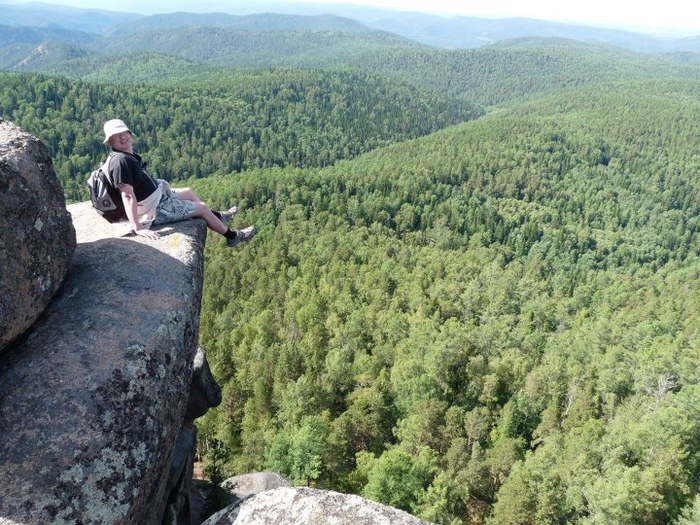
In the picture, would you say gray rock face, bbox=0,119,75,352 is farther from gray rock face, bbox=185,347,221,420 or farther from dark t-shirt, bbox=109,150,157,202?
gray rock face, bbox=185,347,221,420

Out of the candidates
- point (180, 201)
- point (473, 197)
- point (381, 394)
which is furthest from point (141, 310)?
point (473, 197)

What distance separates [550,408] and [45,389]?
43373 millimetres

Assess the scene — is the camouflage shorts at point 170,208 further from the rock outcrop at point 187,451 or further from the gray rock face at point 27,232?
the rock outcrop at point 187,451

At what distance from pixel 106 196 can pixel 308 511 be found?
903 cm

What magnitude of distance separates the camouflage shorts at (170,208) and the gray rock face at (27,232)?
10.4ft

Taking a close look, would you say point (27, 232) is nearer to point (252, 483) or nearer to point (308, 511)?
point (308, 511)

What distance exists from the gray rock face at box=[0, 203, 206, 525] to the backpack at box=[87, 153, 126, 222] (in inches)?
72.5

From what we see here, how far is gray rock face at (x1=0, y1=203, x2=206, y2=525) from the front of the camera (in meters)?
6.85

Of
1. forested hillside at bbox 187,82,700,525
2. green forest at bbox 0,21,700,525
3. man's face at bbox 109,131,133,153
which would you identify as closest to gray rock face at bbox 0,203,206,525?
man's face at bbox 109,131,133,153

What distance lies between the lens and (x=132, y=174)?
1180cm

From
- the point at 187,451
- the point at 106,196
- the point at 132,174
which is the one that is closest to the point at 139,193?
the point at 132,174

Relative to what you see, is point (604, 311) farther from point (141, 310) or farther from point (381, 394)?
point (141, 310)

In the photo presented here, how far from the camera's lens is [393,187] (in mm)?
148500

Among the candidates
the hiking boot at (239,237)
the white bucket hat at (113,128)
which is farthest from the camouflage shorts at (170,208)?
the hiking boot at (239,237)
